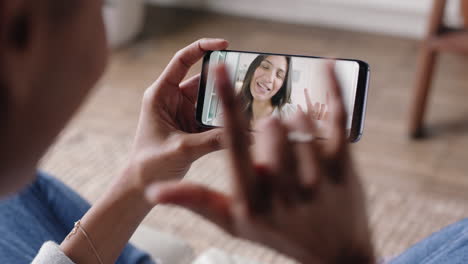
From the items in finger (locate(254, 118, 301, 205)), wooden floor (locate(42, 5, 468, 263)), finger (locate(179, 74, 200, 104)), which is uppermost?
finger (locate(254, 118, 301, 205))

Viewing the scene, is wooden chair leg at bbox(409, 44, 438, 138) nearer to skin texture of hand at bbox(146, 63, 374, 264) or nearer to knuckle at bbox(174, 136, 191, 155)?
knuckle at bbox(174, 136, 191, 155)

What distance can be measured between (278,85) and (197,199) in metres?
0.35

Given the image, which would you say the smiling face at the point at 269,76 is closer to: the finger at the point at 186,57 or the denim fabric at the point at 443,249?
the finger at the point at 186,57

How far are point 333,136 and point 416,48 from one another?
2.42 metres

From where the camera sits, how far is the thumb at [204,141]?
0.64 meters

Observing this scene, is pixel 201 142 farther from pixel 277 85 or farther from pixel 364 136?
pixel 364 136

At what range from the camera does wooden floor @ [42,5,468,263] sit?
1565mm

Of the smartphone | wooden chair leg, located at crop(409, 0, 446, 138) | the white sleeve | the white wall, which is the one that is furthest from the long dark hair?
the white wall

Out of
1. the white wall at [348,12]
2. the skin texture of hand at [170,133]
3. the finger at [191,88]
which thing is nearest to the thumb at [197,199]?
the skin texture of hand at [170,133]

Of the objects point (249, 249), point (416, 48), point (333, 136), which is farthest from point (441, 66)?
point (333, 136)

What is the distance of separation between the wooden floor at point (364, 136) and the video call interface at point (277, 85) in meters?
A: 0.80

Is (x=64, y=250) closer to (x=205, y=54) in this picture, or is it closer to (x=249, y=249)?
(x=205, y=54)

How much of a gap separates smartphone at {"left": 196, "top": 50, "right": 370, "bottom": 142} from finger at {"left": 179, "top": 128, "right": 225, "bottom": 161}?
1.7 inches

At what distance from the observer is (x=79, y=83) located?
1.27 ft
